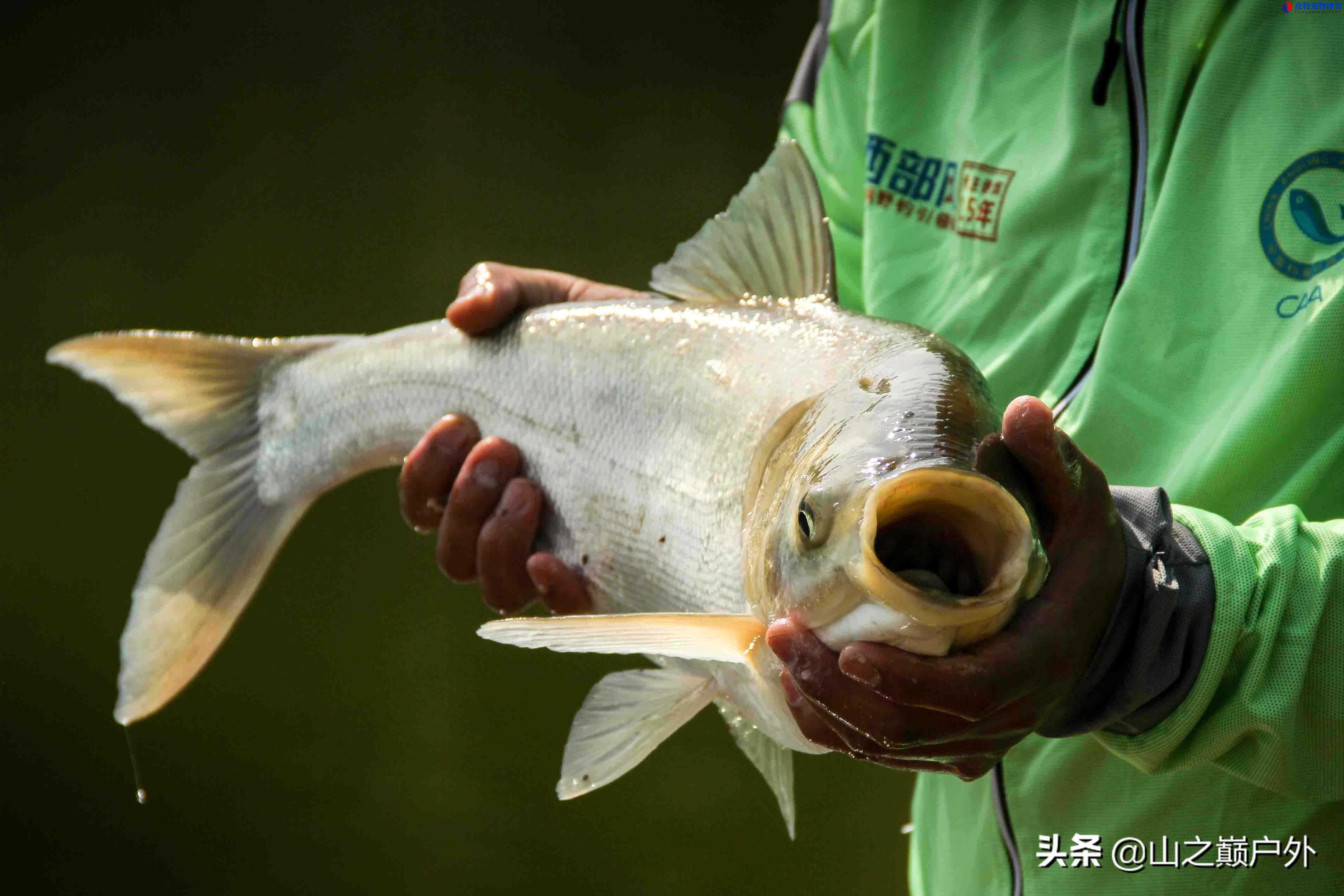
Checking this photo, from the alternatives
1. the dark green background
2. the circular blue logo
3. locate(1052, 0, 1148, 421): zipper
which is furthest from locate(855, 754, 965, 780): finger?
the dark green background

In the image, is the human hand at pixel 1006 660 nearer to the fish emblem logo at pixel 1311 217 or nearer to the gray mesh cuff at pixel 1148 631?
the gray mesh cuff at pixel 1148 631

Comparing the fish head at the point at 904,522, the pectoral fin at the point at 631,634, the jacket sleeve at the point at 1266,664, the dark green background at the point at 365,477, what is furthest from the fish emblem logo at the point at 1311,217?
the dark green background at the point at 365,477

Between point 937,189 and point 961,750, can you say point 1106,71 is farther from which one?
point 961,750

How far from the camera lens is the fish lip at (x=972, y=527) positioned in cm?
66

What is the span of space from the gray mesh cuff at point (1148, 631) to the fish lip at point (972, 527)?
18 cm

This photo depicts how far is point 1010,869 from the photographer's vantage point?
116 centimetres

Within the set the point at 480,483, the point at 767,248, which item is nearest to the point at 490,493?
the point at 480,483

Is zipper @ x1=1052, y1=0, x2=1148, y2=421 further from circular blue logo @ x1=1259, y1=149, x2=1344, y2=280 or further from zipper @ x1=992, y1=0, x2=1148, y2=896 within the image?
circular blue logo @ x1=1259, y1=149, x2=1344, y2=280

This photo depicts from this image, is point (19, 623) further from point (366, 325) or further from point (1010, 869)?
point (1010, 869)

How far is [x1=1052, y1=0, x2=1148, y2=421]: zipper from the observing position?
3.73 feet

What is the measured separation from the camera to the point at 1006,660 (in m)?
0.71

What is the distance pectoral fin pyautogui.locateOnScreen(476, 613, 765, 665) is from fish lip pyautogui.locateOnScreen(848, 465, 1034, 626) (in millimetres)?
155

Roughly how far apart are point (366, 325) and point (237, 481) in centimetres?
135

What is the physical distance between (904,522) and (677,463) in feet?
1.33
